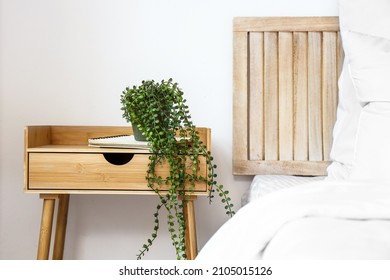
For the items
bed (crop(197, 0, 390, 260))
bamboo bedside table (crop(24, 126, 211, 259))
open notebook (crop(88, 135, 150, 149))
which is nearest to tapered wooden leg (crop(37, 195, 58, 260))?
bamboo bedside table (crop(24, 126, 211, 259))

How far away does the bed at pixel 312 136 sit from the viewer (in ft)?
2.68

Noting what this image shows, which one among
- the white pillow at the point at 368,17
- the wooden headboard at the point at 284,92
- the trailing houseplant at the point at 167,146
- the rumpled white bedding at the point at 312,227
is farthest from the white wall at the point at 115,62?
the rumpled white bedding at the point at 312,227

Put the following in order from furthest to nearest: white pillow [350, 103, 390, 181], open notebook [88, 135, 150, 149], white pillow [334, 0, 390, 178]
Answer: open notebook [88, 135, 150, 149] → white pillow [334, 0, 390, 178] → white pillow [350, 103, 390, 181]

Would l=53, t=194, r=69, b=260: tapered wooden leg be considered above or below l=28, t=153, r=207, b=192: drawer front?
below

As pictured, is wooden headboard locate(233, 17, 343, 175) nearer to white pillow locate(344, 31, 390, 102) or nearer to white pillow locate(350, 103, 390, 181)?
white pillow locate(344, 31, 390, 102)

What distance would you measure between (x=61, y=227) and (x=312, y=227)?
1.26 meters

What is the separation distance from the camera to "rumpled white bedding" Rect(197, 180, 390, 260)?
712 mm

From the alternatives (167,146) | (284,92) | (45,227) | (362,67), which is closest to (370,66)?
(362,67)

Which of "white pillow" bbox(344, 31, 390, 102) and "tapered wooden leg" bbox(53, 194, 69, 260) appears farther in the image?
"tapered wooden leg" bbox(53, 194, 69, 260)

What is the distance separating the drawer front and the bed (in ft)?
1.21

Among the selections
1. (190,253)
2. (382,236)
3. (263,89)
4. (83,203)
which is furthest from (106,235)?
(382,236)

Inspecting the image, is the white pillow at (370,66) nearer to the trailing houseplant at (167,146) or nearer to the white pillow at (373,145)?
the white pillow at (373,145)

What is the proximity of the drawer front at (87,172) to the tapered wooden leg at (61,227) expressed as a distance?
0.99 feet

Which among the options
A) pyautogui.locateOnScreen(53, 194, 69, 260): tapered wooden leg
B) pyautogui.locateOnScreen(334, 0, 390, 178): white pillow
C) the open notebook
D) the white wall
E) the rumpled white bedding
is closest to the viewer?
the rumpled white bedding
